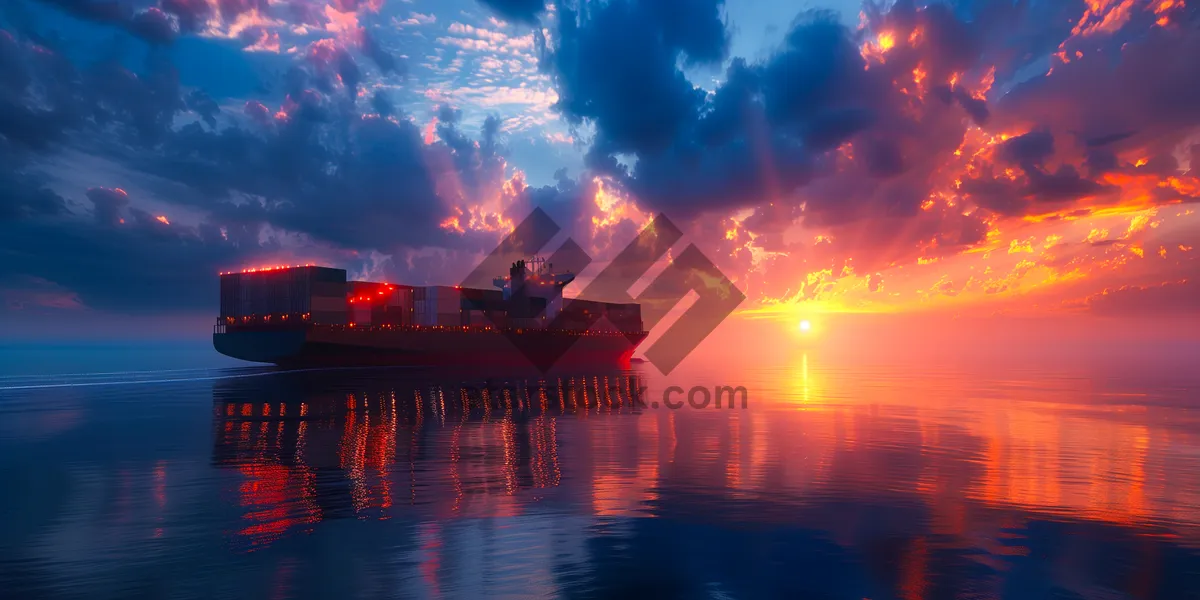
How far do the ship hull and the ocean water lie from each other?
156 ft

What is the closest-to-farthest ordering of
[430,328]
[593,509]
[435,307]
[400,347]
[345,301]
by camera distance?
→ [593,509]
[345,301]
[400,347]
[430,328]
[435,307]

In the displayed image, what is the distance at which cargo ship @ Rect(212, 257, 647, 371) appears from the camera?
271 ft

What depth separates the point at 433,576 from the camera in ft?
35.8

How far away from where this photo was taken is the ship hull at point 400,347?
267 ft

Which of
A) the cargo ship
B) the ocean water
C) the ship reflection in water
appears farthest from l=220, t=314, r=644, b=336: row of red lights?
the ocean water

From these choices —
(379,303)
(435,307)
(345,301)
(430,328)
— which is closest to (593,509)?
(345,301)

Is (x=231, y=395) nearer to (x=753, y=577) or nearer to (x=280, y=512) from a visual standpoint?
(x=280, y=512)

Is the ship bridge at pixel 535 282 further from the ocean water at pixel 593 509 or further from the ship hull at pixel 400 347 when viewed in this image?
the ocean water at pixel 593 509

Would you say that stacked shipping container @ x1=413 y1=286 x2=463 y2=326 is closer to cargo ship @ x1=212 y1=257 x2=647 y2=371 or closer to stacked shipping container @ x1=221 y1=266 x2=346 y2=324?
cargo ship @ x1=212 y1=257 x2=647 y2=371

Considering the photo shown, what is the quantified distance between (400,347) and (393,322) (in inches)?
171

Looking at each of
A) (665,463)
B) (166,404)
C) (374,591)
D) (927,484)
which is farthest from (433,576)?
(166,404)

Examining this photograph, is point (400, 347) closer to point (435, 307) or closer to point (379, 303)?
point (379, 303)

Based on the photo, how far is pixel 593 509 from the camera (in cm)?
1584

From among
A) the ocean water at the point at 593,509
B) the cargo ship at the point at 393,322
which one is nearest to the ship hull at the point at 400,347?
the cargo ship at the point at 393,322
